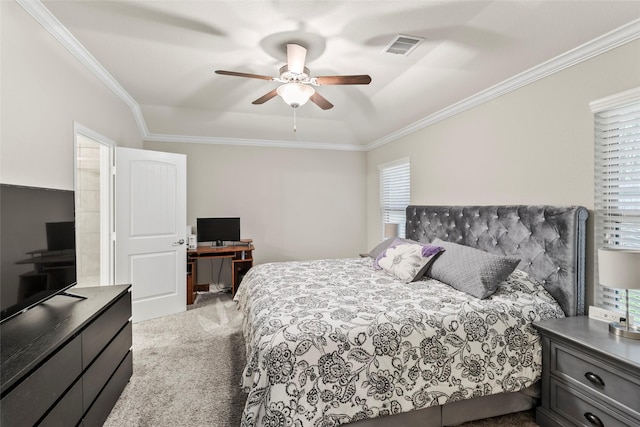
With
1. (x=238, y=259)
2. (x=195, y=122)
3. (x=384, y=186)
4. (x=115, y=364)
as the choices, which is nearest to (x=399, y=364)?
(x=115, y=364)

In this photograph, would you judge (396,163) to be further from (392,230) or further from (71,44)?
(71,44)

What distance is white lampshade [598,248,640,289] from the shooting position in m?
1.65

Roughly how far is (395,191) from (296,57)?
291 centimetres

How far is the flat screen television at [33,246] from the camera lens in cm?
152

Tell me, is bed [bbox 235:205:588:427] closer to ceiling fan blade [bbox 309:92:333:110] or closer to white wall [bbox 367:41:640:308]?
white wall [bbox 367:41:640:308]

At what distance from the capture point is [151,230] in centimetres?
375

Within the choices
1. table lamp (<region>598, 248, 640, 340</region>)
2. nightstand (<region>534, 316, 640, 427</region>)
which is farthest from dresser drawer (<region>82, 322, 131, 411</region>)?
table lamp (<region>598, 248, 640, 340</region>)

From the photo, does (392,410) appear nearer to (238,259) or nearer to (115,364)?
(115,364)

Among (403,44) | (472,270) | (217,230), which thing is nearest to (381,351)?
(472,270)

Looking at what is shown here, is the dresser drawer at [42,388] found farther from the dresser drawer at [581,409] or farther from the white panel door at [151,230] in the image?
the dresser drawer at [581,409]

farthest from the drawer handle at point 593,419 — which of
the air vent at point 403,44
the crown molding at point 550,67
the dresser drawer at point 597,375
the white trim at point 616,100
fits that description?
the air vent at point 403,44

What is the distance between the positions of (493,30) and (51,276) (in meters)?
3.34

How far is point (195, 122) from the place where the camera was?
15.0ft

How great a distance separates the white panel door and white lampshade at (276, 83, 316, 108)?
7.08 feet
